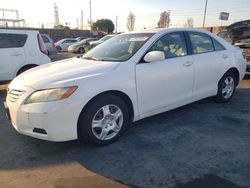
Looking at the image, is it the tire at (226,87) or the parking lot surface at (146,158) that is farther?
the tire at (226,87)

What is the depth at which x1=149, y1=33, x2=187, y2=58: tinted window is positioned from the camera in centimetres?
448

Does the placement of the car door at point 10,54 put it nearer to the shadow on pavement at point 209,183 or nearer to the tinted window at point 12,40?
Result: the tinted window at point 12,40

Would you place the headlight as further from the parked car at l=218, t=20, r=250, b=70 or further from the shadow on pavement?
the parked car at l=218, t=20, r=250, b=70

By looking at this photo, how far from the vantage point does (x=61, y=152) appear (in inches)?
145

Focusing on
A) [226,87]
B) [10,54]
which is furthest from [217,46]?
[10,54]

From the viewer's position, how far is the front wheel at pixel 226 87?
18.5 ft

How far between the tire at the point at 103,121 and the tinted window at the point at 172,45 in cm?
115

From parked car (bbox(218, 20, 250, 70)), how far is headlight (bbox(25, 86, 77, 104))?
7.00 meters

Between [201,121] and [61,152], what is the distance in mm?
2443

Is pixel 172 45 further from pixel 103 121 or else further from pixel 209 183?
pixel 209 183

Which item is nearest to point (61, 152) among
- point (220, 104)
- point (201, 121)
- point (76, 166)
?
point (76, 166)

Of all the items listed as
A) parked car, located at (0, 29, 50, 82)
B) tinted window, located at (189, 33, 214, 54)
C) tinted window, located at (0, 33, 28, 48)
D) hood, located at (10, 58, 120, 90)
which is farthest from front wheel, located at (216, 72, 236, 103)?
tinted window, located at (0, 33, 28, 48)

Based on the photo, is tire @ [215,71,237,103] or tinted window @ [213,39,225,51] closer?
tinted window @ [213,39,225,51]

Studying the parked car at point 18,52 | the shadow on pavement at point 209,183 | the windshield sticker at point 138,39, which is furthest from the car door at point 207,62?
the parked car at point 18,52
